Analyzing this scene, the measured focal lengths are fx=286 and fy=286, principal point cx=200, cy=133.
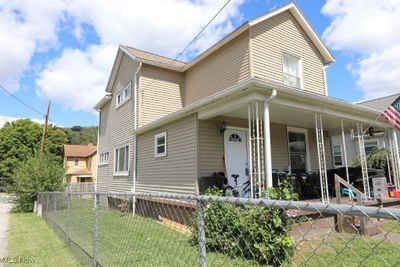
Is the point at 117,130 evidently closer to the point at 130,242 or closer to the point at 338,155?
the point at 130,242

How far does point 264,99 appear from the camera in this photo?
6.77 metres

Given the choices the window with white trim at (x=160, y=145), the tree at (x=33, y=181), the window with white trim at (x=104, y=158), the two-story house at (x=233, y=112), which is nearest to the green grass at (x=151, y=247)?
the two-story house at (x=233, y=112)

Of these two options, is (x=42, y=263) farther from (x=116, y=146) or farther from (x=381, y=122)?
(x=381, y=122)

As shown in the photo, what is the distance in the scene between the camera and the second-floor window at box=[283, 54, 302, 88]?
11414 mm

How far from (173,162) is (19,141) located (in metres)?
41.2

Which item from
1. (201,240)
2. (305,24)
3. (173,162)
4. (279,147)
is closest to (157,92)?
(173,162)

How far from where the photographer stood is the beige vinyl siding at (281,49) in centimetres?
1041

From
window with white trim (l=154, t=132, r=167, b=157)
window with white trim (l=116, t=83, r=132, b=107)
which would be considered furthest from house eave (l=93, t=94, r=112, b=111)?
window with white trim (l=154, t=132, r=167, b=157)

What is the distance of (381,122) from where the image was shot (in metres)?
10.6

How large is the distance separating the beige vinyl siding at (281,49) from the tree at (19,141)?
119ft

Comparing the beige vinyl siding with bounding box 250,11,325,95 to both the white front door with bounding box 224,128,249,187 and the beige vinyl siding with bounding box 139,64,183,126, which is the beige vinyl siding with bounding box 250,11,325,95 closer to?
the white front door with bounding box 224,128,249,187

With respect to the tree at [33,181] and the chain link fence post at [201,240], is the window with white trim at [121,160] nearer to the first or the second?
the tree at [33,181]

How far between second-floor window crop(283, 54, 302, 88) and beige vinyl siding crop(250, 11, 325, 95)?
212mm

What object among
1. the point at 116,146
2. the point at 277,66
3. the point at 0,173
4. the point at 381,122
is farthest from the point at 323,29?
the point at 0,173
